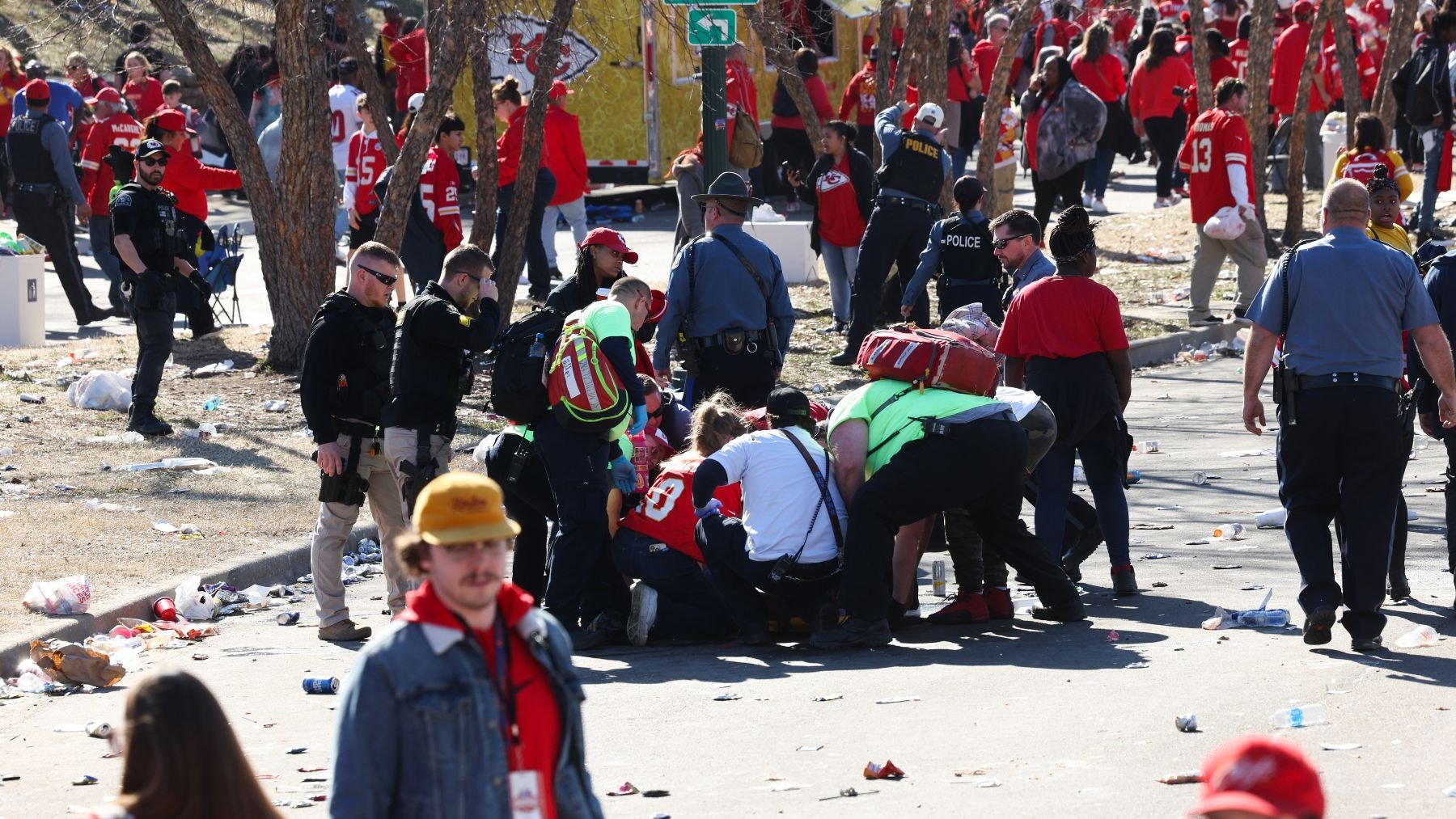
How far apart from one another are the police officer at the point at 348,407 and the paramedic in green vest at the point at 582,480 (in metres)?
0.70

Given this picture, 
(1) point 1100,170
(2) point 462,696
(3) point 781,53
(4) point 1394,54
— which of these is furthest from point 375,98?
(2) point 462,696

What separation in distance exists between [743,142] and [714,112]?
2.18 meters

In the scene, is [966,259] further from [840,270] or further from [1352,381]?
[1352,381]

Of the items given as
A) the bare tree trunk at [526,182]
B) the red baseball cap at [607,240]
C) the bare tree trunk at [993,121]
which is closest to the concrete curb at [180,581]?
the red baseball cap at [607,240]

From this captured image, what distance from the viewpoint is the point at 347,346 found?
8391mm

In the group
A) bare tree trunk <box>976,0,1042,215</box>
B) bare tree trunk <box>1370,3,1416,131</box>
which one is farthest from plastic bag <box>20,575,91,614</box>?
bare tree trunk <box>1370,3,1416,131</box>

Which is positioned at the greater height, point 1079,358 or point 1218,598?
point 1079,358

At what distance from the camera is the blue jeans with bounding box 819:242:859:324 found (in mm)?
15820

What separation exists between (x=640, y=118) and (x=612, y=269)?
15.2m

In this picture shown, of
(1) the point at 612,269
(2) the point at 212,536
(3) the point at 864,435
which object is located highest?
(1) the point at 612,269

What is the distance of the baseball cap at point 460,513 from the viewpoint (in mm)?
3781

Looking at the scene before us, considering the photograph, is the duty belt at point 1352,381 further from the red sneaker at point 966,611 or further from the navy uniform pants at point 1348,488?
the red sneaker at point 966,611

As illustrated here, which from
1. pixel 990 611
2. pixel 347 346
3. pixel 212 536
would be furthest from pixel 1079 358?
pixel 212 536

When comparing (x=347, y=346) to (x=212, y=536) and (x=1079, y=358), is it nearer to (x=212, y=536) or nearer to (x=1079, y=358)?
(x=212, y=536)
